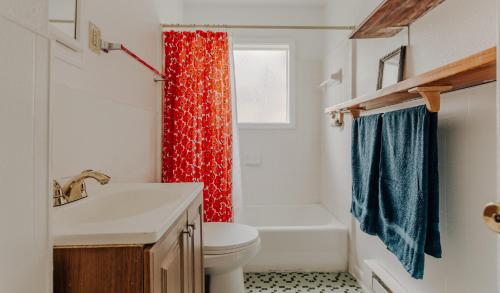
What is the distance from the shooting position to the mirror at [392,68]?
4.96 ft

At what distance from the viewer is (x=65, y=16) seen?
1129 millimetres

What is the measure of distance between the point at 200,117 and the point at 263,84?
1250mm

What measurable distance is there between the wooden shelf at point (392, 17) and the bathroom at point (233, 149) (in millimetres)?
13

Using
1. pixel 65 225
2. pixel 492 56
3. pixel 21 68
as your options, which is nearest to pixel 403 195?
pixel 492 56

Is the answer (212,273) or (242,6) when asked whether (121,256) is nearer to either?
(212,273)

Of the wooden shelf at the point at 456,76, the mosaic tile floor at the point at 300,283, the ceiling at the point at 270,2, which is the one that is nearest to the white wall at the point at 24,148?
the wooden shelf at the point at 456,76

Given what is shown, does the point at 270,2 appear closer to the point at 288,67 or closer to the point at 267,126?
the point at 288,67

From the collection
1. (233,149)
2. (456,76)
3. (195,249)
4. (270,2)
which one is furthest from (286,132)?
(456,76)

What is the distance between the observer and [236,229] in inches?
77.5

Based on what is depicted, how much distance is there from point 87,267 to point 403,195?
45.4 inches

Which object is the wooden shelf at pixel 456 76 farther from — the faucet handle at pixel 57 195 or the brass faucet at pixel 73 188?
the faucet handle at pixel 57 195

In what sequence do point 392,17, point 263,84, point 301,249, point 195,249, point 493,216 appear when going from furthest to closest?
point 263,84
point 301,249
point 392,17
point 195,249
point 493,216

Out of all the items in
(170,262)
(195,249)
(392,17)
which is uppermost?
(392,17)

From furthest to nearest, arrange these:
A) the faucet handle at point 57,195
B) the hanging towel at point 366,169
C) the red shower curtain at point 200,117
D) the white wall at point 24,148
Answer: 1. the red shower curtain at point 200,117
2. the hanging towel at point 366,169
3. the faucet handle at point 57,195
4. the white wall at point 24,148
